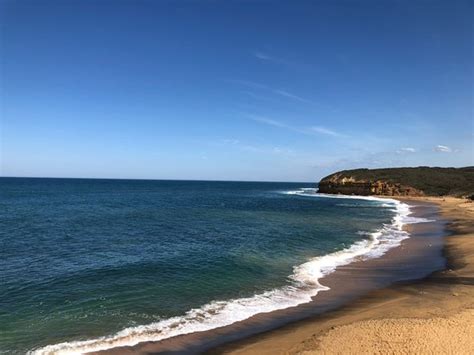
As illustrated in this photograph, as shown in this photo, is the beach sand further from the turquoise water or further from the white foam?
the turquoise water

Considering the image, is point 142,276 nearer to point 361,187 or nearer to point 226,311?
point 226,311

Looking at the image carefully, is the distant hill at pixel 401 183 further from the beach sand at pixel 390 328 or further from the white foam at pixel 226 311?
the beach sand at pixel 390 328

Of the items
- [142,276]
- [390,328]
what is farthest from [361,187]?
[390,328]

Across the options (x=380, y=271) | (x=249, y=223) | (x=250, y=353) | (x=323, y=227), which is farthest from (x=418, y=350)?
(x=249, y=223)

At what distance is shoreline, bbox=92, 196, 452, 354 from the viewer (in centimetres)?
1345

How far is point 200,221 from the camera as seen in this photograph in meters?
47.0

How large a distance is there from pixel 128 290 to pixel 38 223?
1139 inches

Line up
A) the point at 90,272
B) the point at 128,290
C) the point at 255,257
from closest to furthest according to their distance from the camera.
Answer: the point at 128,290 < the point at 90,272 < the point at 255,257

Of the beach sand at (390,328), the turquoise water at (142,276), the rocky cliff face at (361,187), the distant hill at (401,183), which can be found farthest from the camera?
the rocky cliff face at (361,187)

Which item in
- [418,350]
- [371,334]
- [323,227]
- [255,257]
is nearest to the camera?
[418,350]

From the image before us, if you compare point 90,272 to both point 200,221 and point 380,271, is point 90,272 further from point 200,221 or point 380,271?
point 200,221

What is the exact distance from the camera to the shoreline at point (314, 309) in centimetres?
1345

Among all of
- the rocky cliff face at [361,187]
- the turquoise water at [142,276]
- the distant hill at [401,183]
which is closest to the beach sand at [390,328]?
the turquoise water at [142,276]

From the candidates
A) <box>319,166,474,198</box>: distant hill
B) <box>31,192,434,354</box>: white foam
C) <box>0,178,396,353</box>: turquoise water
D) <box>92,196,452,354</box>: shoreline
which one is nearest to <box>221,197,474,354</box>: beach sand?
<box>92,196,452,354</box>: shoreline
